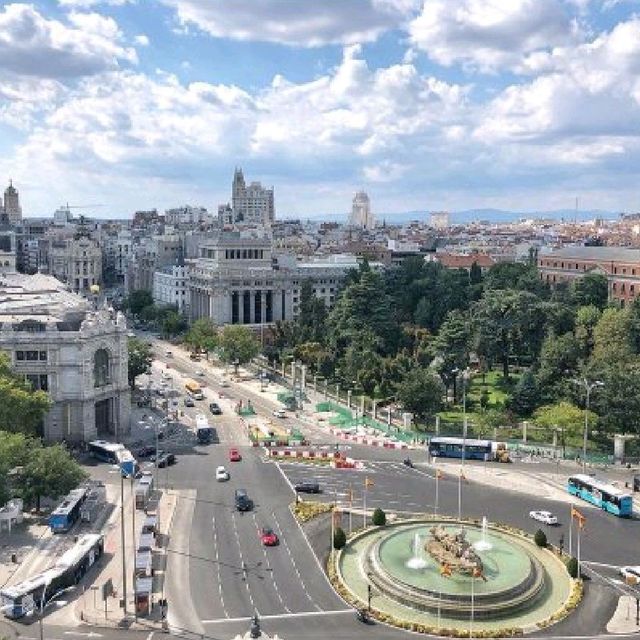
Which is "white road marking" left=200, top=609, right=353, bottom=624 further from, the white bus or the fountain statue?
the white bus

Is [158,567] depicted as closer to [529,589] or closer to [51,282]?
[529,589]

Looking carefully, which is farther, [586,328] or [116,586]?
[586,328]

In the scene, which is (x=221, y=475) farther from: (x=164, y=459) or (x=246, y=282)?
(x=246, y=282)

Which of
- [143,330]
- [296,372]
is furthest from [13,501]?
[143,330]

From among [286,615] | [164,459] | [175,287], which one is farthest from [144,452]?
[175,287]

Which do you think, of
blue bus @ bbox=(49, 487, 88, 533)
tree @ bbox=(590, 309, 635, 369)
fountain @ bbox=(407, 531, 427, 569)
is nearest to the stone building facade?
tree @ bbox=(590, 309, 635, 369)

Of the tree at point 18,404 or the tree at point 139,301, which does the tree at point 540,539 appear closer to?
the tree at point 18,404

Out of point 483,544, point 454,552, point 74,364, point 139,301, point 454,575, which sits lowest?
point 483,544
